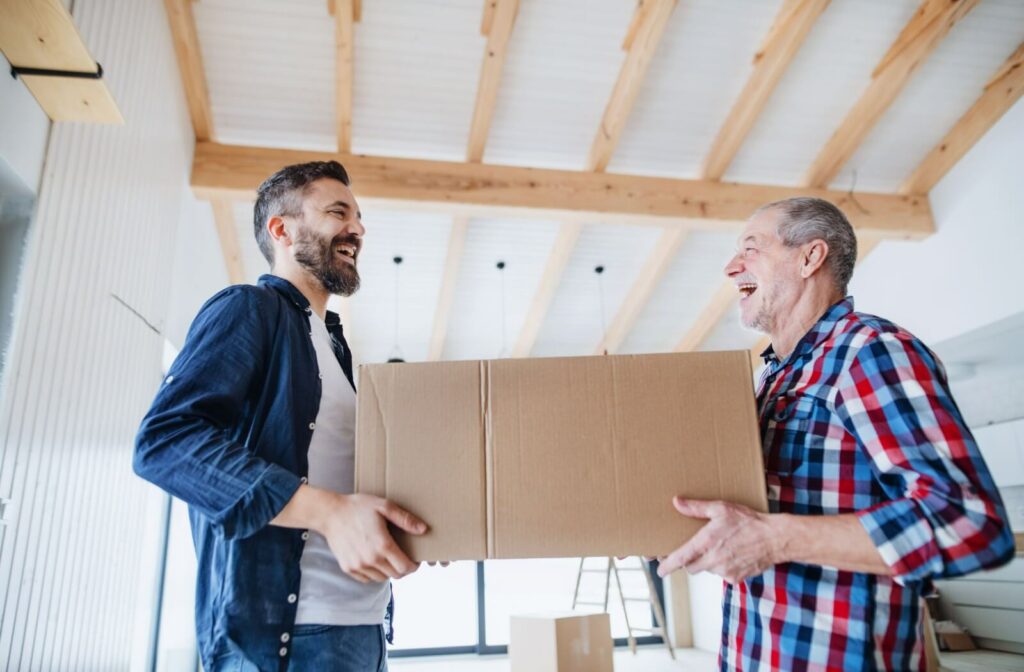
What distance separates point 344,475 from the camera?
1166 mm

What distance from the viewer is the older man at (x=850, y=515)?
96 cm

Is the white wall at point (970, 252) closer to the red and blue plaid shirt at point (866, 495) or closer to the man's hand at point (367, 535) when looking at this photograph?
the red and blue plaid shirt at point (866, 495)

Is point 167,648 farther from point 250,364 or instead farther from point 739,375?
point 739,375

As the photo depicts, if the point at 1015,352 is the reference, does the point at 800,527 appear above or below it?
below

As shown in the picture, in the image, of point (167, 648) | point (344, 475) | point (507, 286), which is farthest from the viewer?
point (507, 286)

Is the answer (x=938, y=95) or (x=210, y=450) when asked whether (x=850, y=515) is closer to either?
(x=210, y=450)

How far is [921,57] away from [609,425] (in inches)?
151

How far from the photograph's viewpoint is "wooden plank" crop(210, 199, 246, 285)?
4363 millimetres

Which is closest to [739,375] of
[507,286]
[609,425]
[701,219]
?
[609,425]

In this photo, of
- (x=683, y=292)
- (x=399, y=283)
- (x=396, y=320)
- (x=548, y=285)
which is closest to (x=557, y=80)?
(x=548, y=285)

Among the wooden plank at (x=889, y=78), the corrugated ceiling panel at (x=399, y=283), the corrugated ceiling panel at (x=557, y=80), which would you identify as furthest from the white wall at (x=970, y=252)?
the corrugated ceiling panel at (x=399, y=283)

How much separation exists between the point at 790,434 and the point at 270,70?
11.3ft

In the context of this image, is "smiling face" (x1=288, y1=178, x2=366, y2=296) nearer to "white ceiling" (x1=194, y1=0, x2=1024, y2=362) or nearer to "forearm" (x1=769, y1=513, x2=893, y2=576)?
"forearm" (x1=769, y1=513, x2=893, y2=576)

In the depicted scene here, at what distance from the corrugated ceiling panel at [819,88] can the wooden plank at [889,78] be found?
0.15 ft
